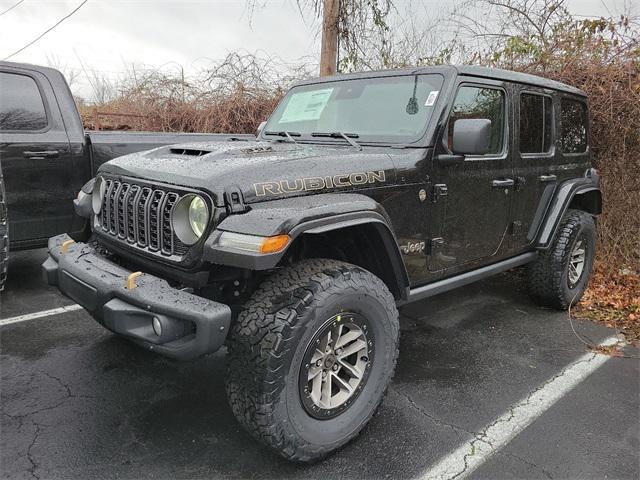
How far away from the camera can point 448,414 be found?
2.87 meters

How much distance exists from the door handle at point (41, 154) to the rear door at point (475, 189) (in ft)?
11.2

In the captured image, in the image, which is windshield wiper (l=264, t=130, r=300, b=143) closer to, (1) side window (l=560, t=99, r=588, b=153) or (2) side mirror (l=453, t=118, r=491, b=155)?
(2) side mirror (l=453, t=118, r=491, b=155)

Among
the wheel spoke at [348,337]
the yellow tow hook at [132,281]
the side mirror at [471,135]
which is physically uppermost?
the side mirror at [471,135]

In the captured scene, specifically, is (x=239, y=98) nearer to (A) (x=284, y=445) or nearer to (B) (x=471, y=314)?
(B) (x=471, y=314)

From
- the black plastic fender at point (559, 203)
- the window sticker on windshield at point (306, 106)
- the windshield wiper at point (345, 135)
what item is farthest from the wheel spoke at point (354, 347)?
the black plastic fender at point (559, 203)

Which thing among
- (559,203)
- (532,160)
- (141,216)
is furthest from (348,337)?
(559,203)

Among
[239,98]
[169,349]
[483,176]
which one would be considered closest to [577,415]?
[483,176]

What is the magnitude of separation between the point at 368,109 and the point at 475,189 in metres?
0.90

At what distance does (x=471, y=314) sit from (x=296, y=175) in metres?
2.73

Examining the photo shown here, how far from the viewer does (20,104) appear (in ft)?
14.5

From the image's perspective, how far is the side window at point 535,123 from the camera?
3848 millimetres

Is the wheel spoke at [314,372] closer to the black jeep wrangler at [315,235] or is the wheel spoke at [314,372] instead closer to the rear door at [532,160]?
the black jeep wrangler at [315,235]

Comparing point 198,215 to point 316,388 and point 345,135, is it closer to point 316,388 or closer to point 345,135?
point 316,388

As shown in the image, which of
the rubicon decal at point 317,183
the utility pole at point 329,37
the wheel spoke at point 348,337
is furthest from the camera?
the utility pole at point 329,37
